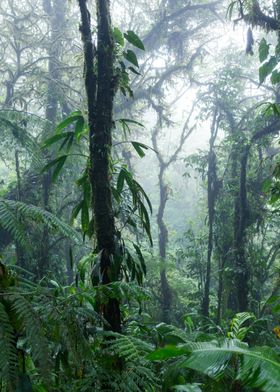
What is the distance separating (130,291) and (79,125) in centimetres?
132

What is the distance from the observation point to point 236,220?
9.48m

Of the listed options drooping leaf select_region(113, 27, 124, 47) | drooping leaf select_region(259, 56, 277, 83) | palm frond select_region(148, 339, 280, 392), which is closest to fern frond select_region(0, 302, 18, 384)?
palm frond select_region(148, 339, 280, 392)

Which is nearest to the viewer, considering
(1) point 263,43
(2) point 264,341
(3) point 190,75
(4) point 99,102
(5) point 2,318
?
(5) point 2,318

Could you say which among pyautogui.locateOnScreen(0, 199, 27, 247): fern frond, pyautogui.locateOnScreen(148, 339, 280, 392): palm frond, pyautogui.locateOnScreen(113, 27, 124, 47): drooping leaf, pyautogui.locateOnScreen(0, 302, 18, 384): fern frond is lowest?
pyautogui.locateOnScreen(148, 339, 280, 392): palm frond

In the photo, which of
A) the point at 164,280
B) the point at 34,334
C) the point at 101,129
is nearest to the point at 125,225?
the point at 101,129

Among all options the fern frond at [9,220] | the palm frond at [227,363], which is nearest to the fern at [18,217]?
the fern frond at [9,220]

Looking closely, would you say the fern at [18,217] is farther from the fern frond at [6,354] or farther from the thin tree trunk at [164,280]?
the thin tree trunk at [164,280]

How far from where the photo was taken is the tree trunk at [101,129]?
257 cm

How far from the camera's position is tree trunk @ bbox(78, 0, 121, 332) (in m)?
2.57

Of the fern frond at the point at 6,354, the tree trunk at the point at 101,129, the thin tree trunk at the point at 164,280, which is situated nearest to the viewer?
the fern frond at the point at 6,354

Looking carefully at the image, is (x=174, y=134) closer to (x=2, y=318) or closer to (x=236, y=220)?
(x=236, y=220)

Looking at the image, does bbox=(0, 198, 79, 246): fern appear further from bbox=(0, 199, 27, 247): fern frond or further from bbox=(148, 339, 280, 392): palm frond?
bbox=(148, 339, 280, 392): palm frond

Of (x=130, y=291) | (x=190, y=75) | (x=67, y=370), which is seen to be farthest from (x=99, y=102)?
(x=190, y=75)

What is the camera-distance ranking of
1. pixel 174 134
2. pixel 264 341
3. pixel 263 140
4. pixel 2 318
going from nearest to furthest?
pixel 2 318
pixel 264 341
pixel 263 140
pixel 174 134
